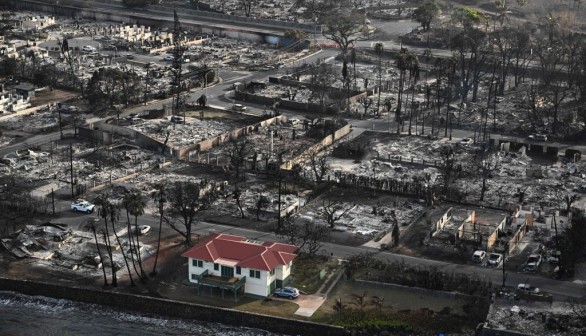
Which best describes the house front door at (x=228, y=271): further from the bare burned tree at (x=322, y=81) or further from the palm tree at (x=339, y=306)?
the bare burned tree at (x=322, y=81)

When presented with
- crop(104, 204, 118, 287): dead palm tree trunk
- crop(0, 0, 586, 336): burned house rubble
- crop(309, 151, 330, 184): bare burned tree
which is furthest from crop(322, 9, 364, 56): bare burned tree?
crop(104, 204, 118, 287): dead palm tree trunk

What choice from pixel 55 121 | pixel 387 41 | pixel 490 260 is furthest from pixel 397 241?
pixel 387 41

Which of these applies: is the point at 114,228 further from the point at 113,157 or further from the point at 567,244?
the point at 567,244

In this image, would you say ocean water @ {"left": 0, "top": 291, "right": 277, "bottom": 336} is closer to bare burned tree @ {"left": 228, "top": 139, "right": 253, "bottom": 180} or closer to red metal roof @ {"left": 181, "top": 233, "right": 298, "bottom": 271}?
red metal roof @ {"left": 181, "top": 233, "right": 298, "bottom": 271}

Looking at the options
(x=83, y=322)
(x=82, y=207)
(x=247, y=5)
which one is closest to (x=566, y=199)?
→ (x=82, y=207)

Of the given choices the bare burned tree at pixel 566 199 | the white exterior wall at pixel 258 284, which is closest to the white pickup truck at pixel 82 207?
the white exterior wall at pixel 258 284

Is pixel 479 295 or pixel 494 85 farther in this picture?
pixel 494 85
